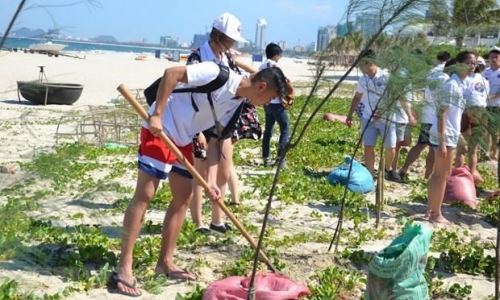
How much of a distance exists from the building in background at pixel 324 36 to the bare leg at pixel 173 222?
1.12 meters

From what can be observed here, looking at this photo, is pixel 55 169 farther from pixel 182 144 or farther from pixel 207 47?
pixel 207 47

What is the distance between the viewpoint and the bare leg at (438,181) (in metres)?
6.09

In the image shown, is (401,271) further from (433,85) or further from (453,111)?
(453,111)

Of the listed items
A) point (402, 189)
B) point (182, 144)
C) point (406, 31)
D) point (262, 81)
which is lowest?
point (402, 189)

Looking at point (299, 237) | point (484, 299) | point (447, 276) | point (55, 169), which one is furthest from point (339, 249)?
point (55, 169)

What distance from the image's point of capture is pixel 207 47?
4.76 m

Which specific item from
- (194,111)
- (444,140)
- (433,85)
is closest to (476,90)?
(444,140)

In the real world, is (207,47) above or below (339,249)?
above

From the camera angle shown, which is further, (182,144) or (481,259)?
(481,259)

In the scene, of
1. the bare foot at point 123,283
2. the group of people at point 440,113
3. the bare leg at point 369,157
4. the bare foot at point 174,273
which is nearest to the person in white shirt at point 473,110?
the group of people at point 440,113

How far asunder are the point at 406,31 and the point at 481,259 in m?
1.72

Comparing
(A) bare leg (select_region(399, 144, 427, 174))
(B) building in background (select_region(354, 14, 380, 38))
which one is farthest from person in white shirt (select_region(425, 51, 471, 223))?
(A) bare leg (select_region(399, 144, 427, 174))

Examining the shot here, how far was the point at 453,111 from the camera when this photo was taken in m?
6.11

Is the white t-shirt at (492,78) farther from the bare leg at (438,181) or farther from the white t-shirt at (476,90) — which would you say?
the bare leg at (438,181)
